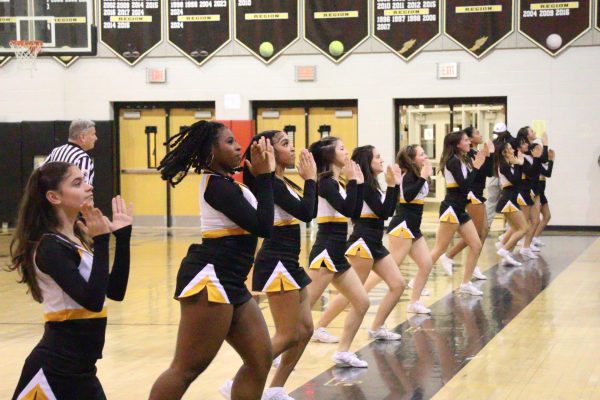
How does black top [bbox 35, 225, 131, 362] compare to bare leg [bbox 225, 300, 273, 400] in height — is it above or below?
above

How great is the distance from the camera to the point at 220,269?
4.83 meters

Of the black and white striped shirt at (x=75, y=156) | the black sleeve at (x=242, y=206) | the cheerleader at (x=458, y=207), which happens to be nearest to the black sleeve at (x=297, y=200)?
the black sleeve at (x=242, y=206)

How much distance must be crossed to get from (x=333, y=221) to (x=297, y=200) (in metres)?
1.25

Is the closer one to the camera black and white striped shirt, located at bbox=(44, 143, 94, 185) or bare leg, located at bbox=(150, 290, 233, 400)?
bare leg, located at bbox=(150, 290, 233, 400)

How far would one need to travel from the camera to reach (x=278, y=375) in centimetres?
605

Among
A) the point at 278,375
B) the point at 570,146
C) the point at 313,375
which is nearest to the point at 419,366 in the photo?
the point at 313,375

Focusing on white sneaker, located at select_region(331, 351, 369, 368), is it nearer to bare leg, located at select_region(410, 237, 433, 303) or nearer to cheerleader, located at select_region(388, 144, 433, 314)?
cheerleader, located at select_region(388, 144, 433, 314)

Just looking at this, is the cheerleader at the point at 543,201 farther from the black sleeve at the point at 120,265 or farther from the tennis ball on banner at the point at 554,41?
the black sleeve at the point at 120,265

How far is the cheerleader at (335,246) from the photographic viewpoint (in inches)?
278

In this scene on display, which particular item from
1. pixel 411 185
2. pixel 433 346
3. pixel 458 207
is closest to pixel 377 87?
pixel 458 207

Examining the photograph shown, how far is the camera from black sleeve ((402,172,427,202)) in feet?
30.6

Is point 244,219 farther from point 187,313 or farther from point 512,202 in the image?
point 512,202

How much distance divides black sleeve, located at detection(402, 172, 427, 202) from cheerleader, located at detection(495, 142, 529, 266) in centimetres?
430

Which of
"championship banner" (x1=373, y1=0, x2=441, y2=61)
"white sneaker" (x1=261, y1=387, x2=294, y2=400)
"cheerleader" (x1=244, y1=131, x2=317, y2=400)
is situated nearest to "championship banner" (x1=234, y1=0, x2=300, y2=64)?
"championship banner" (x1=373, y1=0, x2=441, y2=61)
